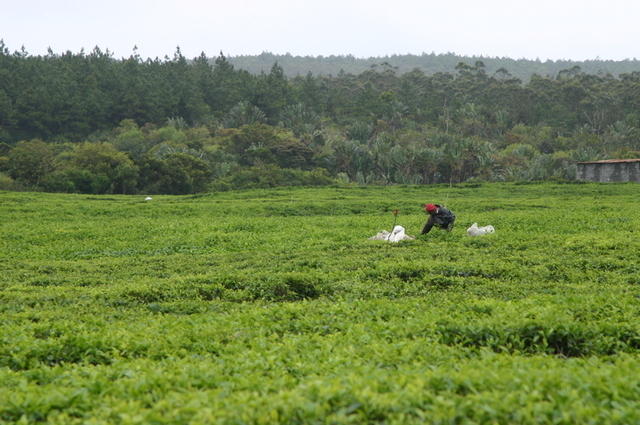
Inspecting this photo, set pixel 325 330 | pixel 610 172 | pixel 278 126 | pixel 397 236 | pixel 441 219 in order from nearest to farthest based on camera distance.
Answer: pixel 325 330, pixel 397 236, pixel 441 219, pixel 610 172, pixel 278 126

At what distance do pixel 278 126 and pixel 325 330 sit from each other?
286 ft

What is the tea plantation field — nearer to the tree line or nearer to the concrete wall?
the concrete wall

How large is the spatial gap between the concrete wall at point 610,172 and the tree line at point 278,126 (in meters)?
12.0

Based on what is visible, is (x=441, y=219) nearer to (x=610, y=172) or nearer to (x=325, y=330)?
(x=325, y=330)

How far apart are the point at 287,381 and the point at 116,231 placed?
70.2ft

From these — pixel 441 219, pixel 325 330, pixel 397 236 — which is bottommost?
pixel 397 236

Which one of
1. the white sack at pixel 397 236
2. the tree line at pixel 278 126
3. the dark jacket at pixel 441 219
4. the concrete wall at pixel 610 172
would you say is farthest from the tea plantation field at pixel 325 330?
the tree line at pixel 278 126

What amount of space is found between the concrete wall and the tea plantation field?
31.7m

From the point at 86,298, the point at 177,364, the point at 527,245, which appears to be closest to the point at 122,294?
the point at 86,298

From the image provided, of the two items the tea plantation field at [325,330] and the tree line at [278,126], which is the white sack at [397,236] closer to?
the tea plantation field at [325,330]

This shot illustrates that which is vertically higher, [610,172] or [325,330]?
[325,330]

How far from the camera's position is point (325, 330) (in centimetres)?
991

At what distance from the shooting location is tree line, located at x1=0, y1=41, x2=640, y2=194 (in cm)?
5947

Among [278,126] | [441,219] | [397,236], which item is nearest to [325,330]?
[397,236]
